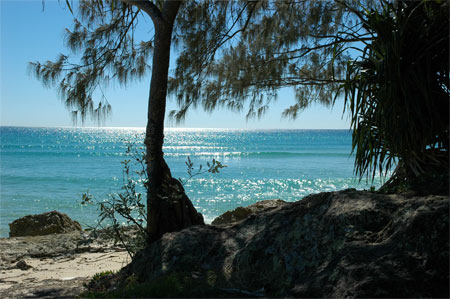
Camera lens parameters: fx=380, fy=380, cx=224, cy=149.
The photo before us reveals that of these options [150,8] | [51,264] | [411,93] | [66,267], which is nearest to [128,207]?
[66,267]

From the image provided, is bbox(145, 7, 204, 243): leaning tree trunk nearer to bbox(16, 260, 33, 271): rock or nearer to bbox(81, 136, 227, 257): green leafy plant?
bbox(81, 136, 227, 257): green leafy plant

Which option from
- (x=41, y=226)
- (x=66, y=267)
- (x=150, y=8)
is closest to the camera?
(x=150, y=8)

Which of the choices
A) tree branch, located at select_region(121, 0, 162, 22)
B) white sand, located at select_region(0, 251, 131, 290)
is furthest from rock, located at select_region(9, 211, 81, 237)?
tree branch, located at select_region(121, 0, 162, 22)

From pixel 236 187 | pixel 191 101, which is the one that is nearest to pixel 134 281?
pixel 191 101

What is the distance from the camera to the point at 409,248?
2.44m

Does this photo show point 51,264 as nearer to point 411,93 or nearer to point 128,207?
point 128,207

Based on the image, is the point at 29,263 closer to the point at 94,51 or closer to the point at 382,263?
the point at 94,51

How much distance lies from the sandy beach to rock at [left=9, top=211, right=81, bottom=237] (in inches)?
35.3

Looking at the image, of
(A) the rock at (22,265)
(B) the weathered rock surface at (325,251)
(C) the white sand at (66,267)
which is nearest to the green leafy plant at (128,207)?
(C) the white sand at (66,267)

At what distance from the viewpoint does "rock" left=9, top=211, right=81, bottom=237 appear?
25.0ft

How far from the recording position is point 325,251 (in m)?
2.77

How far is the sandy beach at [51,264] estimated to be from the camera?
12.9ft

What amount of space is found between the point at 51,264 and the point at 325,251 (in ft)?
13.2

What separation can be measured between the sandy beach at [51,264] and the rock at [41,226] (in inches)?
35.3
